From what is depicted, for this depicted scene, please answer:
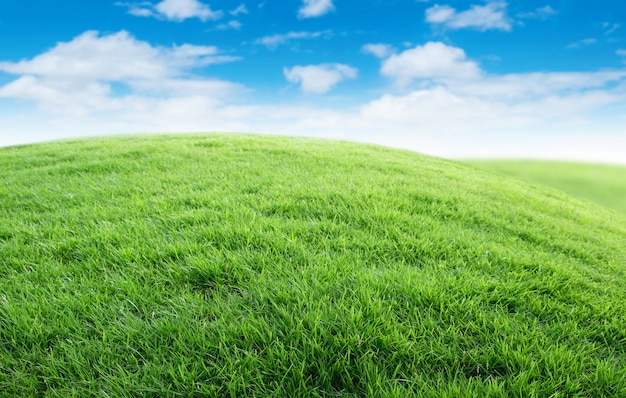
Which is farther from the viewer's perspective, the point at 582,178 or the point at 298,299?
the point at 582,178

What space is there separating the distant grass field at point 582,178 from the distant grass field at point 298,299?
12496 mm

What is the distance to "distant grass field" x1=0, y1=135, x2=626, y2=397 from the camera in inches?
73.9

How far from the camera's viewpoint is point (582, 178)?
18797mm

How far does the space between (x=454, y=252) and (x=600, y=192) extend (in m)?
18.5

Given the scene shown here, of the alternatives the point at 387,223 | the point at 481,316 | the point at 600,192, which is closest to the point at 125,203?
the point at 387,223

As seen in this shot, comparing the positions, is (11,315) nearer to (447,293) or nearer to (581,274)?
(447,293)

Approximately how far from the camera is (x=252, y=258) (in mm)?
2895

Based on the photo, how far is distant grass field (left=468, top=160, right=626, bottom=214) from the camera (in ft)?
53.4

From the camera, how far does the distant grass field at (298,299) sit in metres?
1.88

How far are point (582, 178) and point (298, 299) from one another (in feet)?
72.1

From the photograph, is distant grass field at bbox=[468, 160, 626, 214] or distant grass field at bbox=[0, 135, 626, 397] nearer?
distant grass field at bbox=[0, 135, 626, 397]

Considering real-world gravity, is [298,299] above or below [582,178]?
below

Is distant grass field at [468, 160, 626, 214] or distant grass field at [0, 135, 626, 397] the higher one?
distant grass field at [468, 160, 626, 214]

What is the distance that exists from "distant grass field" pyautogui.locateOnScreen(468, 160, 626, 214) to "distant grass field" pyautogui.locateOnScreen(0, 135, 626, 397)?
1250cm
